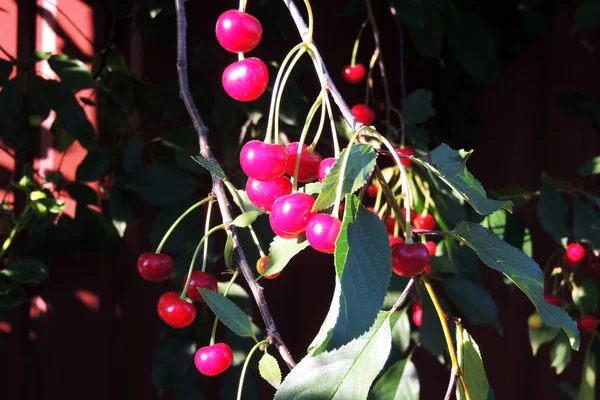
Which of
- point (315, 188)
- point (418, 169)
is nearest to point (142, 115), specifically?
point (418, 169)

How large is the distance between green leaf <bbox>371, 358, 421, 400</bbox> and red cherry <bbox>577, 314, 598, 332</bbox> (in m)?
0.50

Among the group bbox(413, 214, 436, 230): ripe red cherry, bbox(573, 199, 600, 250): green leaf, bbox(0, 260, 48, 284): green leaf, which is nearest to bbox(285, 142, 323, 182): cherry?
bbox(413, 214, 436, 230): ripe red cherry

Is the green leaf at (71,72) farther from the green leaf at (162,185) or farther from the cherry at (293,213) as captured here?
the cherry at (293,213)

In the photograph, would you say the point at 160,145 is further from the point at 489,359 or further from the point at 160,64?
the point at 489,359

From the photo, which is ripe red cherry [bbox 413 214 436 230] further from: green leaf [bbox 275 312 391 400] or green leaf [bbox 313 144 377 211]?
green leaf [bbox 313 144 377 211]

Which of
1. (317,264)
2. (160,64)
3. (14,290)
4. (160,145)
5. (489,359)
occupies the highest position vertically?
(160,64)

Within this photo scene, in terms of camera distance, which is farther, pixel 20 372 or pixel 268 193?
pixel 20 372

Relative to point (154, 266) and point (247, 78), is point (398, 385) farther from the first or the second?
point (247, 78)

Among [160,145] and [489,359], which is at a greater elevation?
[160,145]

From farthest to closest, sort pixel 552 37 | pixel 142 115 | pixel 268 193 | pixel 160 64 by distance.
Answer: pixel 552 37 < pixel 160 64 < pixel 142 115 < pixel 268 193

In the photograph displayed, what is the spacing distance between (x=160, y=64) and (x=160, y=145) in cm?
21

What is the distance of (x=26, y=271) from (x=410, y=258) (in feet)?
2.58

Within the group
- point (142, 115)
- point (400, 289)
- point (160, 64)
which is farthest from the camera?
point (160, 64)

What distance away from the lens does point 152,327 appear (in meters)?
1.34
